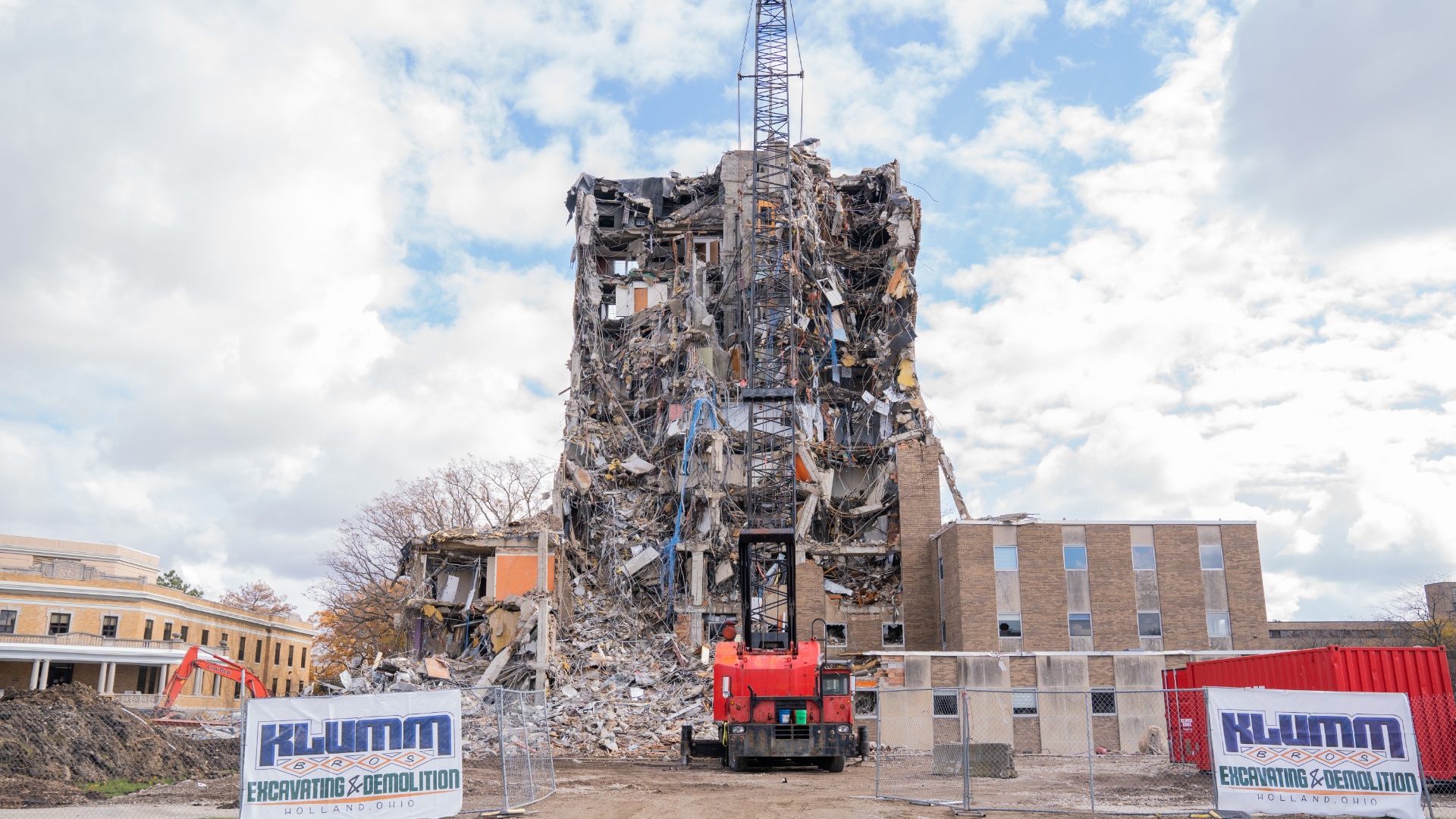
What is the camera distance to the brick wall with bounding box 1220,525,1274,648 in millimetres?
39344

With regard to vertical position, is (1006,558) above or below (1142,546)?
below

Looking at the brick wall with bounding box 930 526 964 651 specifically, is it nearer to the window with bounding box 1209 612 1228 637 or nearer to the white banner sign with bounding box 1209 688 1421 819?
the window with bounding box 1209 612 1228 637

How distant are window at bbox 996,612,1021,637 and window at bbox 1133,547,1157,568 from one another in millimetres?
5022

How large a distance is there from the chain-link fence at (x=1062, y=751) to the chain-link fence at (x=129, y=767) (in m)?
6.71

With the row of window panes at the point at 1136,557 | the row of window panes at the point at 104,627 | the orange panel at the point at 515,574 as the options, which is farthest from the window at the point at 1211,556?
the row of window panes at the point at 104,627

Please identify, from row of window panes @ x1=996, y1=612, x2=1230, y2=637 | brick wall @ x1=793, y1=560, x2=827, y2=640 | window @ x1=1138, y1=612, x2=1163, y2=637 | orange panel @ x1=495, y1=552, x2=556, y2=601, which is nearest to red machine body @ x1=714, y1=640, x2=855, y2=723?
orange panel @ x1=495, y1=552, x2=556, y2=601

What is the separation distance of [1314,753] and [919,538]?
2958 cm

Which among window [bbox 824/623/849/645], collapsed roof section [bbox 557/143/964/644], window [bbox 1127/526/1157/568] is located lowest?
window [bbox 824/623/849/645]

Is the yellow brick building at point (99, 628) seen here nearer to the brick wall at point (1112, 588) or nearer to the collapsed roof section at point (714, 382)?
the collapsed roof section at point (714, 382)

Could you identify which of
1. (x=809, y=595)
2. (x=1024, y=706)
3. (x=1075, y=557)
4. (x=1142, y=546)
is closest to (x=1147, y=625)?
(x=1142, y=546)

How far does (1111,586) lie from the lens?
3962cm

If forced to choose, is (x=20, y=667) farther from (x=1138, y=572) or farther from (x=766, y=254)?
(x=1138, y=572)

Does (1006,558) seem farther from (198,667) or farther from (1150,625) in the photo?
(198,667)

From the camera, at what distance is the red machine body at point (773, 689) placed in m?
22.5
